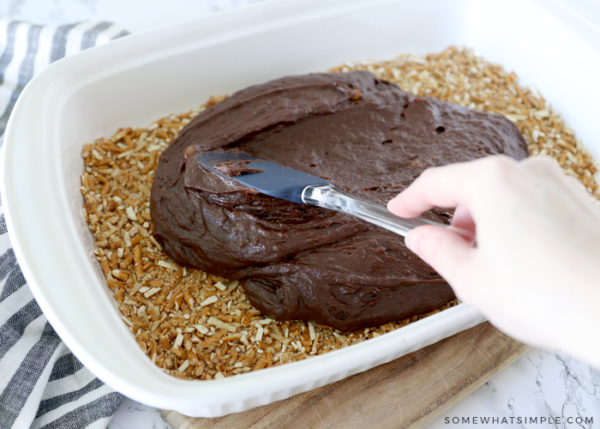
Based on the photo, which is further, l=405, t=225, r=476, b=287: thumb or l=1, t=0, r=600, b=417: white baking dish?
l=1, t=0, r=600, b=417: white baking dish

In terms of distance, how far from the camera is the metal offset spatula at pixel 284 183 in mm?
1097

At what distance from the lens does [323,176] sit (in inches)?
53.0

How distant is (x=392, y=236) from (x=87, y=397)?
85cm

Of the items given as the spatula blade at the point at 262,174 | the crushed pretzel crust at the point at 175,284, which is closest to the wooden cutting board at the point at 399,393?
the crushed pretzel crust at the point at 175,284

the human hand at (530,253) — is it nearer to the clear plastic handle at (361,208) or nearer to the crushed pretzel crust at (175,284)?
the clear plastic handle at (361,208)

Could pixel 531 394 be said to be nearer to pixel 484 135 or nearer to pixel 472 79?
pixel 484 135

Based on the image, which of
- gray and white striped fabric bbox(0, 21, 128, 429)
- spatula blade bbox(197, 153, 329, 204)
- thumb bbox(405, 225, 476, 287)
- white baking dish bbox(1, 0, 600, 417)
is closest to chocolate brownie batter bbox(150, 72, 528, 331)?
spatula blade bbox(197, 153, 329, 204)

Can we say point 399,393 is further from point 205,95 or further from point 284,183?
point 205,95

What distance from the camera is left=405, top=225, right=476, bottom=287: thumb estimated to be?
0.70 meters

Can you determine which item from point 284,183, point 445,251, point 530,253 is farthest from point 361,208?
point 530,253

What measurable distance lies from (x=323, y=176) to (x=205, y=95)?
61 cm

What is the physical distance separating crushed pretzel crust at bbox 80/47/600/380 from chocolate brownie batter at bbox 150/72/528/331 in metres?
0.05

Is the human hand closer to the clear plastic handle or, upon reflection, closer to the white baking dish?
the clear plastic handle

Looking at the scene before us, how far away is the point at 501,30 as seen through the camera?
73.0 inches
